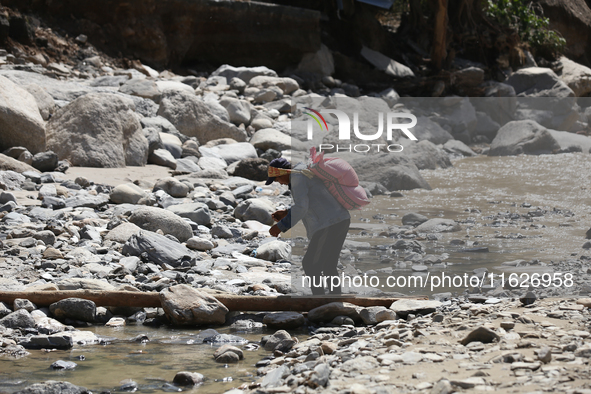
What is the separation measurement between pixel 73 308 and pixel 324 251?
5.52ft

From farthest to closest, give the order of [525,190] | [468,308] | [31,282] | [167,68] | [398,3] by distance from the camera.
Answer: [398,3]
[167,68]
[525,190]
[31,282]
[468,308]

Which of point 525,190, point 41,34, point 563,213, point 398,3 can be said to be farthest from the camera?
point 398,3

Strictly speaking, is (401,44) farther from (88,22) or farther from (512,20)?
(88,22)

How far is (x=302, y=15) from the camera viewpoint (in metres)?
16.5

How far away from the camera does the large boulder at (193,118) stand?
1057cm

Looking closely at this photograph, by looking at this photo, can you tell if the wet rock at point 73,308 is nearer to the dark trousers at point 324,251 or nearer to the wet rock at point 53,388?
the wet rock at point 53,388

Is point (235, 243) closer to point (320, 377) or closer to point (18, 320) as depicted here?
point (18, 320)

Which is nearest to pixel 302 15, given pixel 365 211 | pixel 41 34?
pixel 41 34

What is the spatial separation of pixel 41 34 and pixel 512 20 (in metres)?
14.1

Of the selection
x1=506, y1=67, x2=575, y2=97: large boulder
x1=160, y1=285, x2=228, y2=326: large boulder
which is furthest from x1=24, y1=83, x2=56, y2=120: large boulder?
x1=506, y1=67, x2=575, y2=97: large boulder

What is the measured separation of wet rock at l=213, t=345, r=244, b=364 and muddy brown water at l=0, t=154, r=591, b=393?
36 millimetres

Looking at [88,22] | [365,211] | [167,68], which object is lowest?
[365,211]

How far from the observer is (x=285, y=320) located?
3.95 meters

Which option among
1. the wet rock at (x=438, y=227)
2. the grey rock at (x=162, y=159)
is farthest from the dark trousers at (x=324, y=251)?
the grey rock at (x=162, y=159)
